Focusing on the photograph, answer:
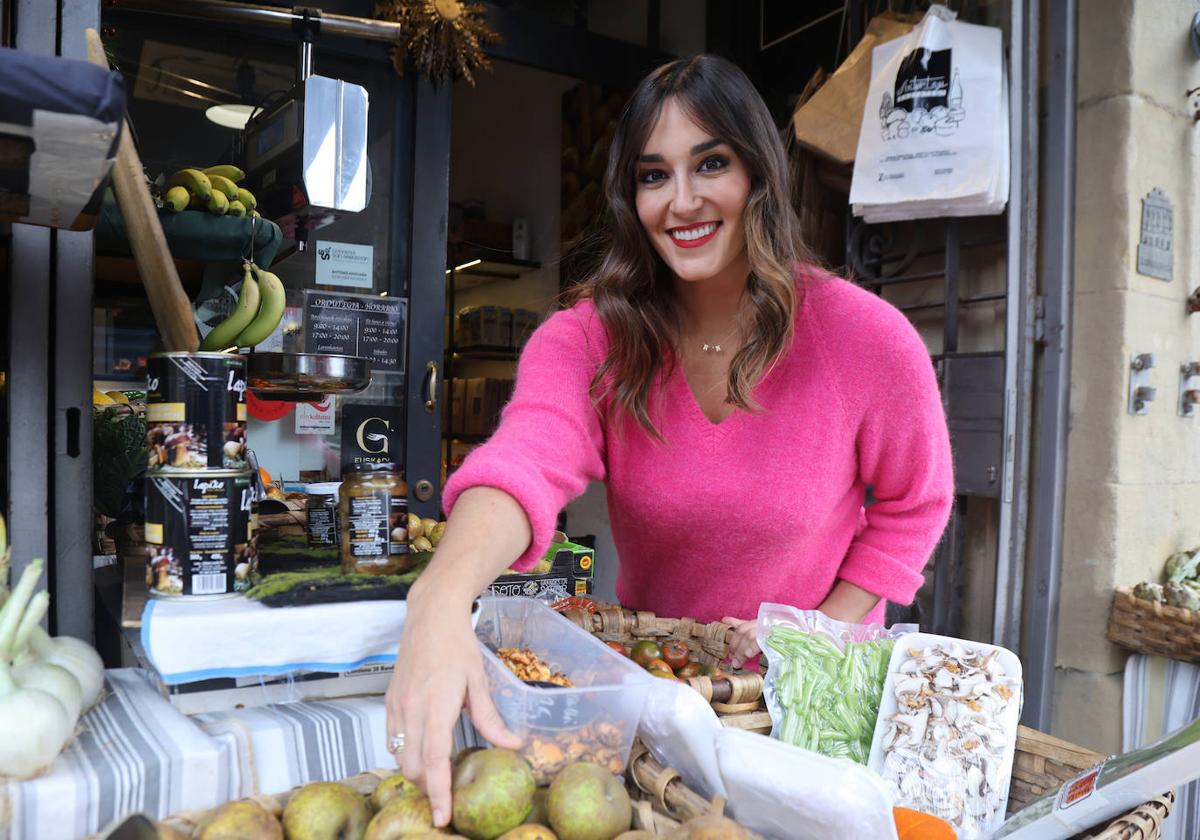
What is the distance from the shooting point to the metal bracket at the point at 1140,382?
300 cm

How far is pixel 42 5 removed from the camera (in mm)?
1277

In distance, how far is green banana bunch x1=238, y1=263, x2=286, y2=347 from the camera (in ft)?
6.64

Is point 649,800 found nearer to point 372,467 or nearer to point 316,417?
point 372,467

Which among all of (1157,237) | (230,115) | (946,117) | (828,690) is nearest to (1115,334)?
(1157,237)

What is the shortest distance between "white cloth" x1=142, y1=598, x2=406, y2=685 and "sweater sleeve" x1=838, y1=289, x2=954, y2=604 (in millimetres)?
1065

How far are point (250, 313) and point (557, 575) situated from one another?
52.0 inches

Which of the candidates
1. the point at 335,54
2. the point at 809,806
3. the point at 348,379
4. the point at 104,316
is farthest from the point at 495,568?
the point at 335,54

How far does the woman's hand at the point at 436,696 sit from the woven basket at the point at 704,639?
455mm

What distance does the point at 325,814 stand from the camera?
0.87 m

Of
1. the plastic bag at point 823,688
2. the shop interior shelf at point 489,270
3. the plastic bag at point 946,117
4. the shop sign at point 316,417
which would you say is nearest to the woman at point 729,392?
the plastic bag at point 823,688

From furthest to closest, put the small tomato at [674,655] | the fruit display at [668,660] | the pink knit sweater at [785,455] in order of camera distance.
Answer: the pink knit sweater at [785,455] < the small tomato at [674,655] < the fruit display at [668,660]

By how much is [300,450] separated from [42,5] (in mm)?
2525

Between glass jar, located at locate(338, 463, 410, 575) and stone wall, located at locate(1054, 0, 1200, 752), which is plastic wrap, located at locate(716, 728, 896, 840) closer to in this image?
glass jar, located at locate(338, 463, 410, 575)

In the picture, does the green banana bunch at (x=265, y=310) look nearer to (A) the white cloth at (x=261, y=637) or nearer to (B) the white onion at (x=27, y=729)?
(A) the white cloth at (x=261, y=637)
